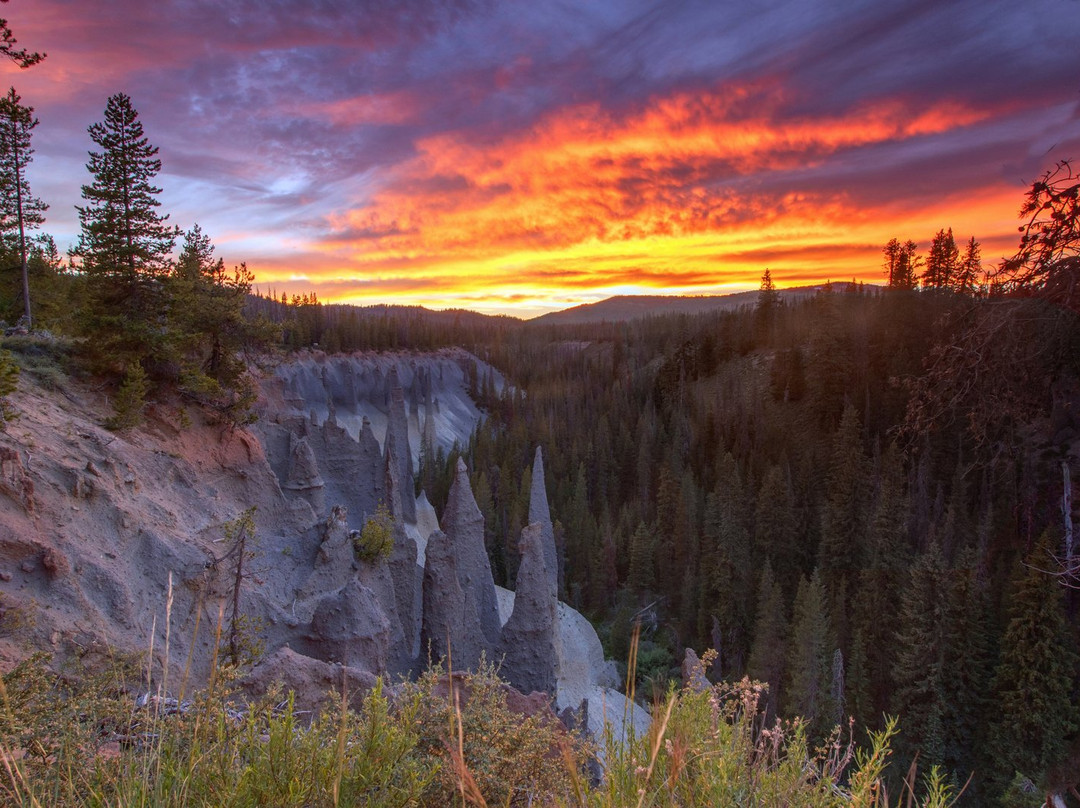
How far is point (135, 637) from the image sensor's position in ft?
32.0

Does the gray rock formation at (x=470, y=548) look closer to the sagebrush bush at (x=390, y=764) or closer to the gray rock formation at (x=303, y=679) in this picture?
the gray rock formation at (x=303, y=679)

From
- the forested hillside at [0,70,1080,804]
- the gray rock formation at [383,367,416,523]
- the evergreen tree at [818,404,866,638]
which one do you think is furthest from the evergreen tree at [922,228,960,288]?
the gray rock formation at [383,367,416,523]

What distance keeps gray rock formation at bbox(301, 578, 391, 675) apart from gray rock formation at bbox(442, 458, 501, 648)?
6195 mm

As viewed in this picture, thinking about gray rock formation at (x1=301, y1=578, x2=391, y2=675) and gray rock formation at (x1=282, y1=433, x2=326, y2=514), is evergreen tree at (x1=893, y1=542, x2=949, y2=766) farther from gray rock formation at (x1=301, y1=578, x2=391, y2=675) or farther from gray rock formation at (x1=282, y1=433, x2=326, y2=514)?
gray rock formation at (x1=282, y1=433, x2=326, y2=514)

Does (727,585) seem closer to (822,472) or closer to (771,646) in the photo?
(771,646)

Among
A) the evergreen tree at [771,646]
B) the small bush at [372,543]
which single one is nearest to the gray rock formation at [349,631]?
the small bush at [372,543]

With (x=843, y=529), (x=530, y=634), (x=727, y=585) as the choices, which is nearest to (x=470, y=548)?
(x=530, y=634)

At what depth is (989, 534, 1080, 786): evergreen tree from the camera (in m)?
19.1

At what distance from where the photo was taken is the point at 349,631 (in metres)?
12.4

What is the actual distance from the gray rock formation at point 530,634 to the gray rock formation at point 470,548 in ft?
5.76

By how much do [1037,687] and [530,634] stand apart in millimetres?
17072

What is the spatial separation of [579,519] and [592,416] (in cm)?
3650

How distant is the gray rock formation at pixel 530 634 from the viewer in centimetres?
1720

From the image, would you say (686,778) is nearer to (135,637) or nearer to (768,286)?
(135,637)
